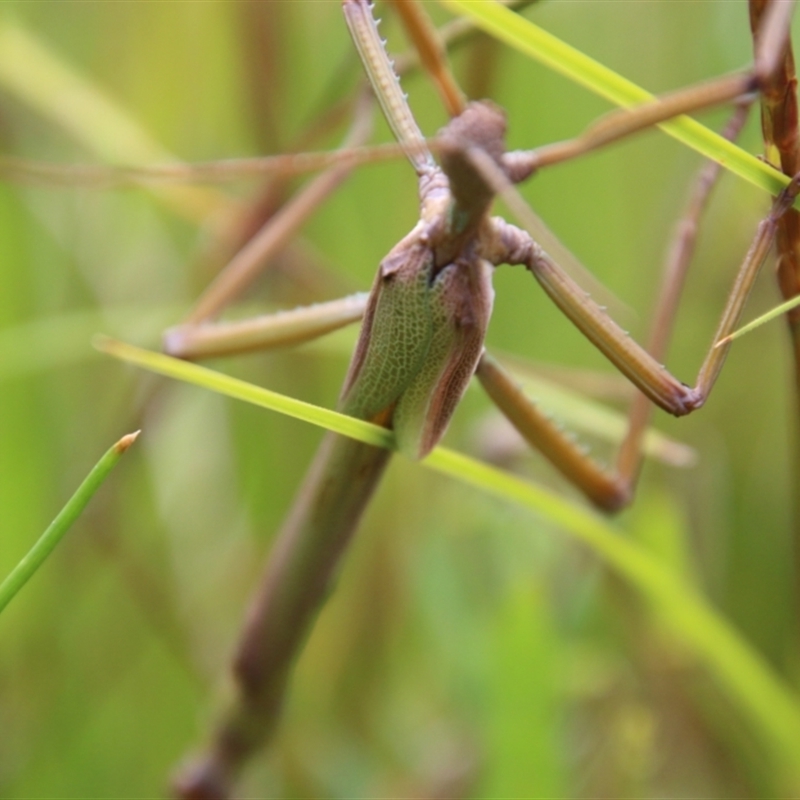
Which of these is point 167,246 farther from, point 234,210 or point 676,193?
point 676,193

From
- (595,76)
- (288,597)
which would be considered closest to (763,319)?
(595,76)

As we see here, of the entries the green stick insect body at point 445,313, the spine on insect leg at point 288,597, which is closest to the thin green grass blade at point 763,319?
the green stick insect body at point 445,313

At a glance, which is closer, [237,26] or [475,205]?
[475,205]

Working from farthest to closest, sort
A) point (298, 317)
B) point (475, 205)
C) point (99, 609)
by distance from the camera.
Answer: point (99, 609) < point (298, 317) < point (475, 205)

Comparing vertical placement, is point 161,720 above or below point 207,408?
below

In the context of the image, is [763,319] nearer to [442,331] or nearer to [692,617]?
[442,331]

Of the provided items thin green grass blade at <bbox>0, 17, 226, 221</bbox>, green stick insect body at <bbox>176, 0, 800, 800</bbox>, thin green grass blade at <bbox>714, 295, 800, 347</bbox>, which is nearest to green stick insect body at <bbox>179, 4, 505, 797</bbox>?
green stick insect body at <bbox>176, 0, 800, 800</bbox>

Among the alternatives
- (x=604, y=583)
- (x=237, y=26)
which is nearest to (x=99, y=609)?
(x=604, y=583)

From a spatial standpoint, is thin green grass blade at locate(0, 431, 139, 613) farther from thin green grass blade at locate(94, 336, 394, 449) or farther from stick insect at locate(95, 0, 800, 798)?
stick insect at locate(95, 0, 800, 798)
